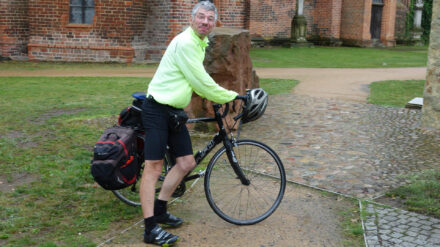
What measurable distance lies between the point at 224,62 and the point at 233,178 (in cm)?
352

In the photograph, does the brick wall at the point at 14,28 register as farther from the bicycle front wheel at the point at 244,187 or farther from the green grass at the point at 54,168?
the bicycle front wheel at the point at 244,187

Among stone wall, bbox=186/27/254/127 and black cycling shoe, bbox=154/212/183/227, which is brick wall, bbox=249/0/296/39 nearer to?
stone wall, bbox=186/27/254/127

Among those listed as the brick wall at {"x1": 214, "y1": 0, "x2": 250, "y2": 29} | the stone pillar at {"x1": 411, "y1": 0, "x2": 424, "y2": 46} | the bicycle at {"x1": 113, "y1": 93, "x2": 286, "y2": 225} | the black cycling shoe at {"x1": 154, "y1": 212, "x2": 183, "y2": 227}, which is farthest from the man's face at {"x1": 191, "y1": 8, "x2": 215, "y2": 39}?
the stone pillar at {"x1": 411, "y1": 0, "x2": 424, "y2": 46}

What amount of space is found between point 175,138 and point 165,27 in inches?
633

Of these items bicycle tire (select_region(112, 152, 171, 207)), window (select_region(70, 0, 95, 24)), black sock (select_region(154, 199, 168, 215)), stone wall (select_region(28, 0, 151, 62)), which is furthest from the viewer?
window (select_region(70, 0, 95, 24))

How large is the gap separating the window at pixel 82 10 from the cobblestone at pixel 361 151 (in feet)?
35.0

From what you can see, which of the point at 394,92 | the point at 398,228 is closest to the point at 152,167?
the point at 398,228

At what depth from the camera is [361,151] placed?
700 centimetres

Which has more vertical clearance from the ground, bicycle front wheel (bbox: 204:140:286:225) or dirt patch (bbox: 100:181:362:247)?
bicycle front wheel (bbox: 204:140:286:225)

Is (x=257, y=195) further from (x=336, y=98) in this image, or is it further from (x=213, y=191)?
(x=336, y=98)

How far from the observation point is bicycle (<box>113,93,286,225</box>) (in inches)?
173

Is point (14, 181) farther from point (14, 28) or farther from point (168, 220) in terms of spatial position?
point (14, 28)

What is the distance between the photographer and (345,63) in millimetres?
20922

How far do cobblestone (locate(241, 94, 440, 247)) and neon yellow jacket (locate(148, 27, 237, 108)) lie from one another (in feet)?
5.69
